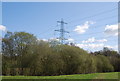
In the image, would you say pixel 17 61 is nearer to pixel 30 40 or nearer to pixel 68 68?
pixel 30 40

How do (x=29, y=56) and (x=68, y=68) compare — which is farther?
(x=68, y=68)

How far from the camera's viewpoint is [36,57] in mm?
23469

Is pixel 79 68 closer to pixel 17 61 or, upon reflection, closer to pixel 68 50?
pixel 68 50

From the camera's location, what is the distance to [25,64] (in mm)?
23844

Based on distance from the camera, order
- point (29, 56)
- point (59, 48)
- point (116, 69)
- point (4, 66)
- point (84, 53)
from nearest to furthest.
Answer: point (4, 66)
point (29, 56)
point (59, 48)
point (84, 53)
point (116, 69)

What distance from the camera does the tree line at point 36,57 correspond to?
2342 cm

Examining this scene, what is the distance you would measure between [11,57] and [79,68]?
9.29 metres

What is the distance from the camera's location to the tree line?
2342 cm

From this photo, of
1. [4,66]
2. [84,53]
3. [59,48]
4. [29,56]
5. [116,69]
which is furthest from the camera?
Answer: [116,69]

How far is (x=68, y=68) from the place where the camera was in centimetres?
2648

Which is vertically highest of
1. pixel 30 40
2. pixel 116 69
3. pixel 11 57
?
pixel 30 40

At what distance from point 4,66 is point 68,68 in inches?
347

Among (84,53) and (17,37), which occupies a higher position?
(17,37)

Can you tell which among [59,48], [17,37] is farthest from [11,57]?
[59,48]
